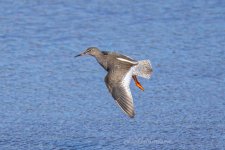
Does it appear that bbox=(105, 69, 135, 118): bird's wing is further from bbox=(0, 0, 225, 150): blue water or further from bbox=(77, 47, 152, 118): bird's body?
bbox=(0, 0, 225, 150): blue water

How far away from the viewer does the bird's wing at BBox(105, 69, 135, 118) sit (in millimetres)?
5921

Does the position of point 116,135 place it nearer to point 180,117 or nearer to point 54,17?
point 180,117

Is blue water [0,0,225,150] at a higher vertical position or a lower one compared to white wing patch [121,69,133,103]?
lower

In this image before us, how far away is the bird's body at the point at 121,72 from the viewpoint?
6.04 metres

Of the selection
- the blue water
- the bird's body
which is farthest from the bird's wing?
the blue water

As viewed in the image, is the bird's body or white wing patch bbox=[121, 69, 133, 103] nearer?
the bird's body

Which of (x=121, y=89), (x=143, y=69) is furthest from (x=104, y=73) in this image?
(x=121, y=89)

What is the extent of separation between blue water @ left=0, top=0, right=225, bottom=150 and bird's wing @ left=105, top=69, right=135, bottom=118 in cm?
56

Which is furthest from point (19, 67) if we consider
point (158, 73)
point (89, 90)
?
point (158, 73)

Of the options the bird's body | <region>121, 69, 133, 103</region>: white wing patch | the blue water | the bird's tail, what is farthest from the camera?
the blue water

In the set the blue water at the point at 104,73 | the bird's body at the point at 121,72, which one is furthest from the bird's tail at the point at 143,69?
the blue water at the point at 104,73

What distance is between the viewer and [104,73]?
812 cm

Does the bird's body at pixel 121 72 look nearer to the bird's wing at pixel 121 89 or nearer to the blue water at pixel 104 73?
the bird's wing at pixel 121 89

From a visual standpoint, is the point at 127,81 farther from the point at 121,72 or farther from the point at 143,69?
the point at 143,69
